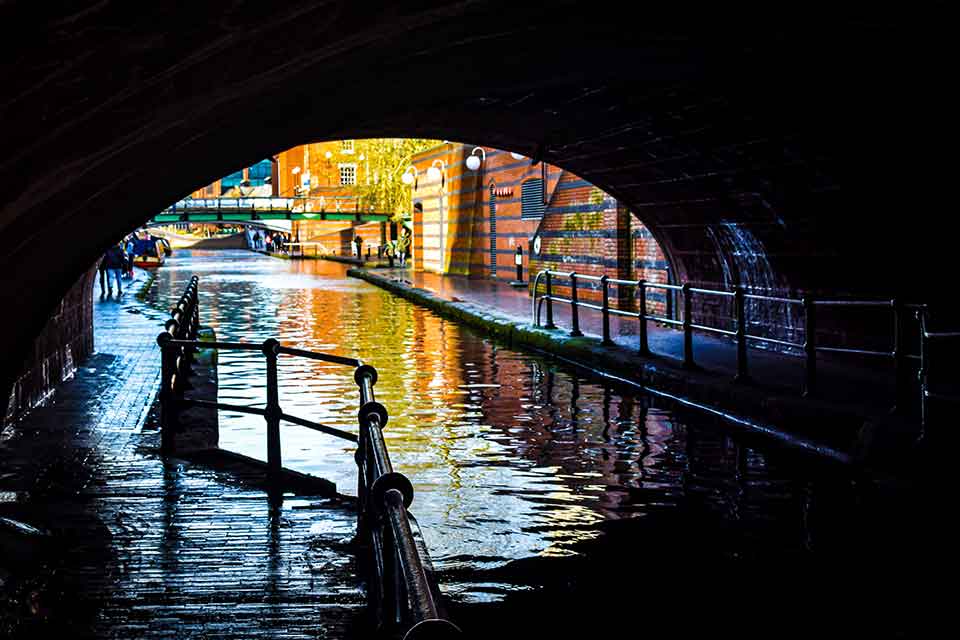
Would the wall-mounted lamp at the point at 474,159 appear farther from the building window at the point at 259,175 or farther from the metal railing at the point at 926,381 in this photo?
the building window at the point at 259,175

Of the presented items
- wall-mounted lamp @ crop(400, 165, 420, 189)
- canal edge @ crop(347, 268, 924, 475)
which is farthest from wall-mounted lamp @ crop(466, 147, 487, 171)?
canal edge @ crop(347, 268, 924, 475)

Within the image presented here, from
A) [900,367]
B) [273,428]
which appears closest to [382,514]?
[273,428]

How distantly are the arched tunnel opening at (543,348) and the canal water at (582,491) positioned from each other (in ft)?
0.11

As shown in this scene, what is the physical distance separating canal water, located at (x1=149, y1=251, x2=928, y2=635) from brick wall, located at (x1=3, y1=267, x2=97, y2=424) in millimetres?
1649

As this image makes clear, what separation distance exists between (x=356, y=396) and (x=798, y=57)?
587 cm

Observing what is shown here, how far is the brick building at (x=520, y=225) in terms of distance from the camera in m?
25.2

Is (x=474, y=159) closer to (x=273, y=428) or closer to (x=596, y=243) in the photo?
(x=596, y=243)

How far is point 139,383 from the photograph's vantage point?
1330 cm

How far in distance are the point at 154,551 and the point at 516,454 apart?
389 cm

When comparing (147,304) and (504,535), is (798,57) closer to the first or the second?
(504,535)

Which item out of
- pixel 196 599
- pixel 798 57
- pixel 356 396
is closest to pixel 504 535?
pixel 196 599

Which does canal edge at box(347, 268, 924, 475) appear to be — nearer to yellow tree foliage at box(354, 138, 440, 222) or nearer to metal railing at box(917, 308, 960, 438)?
metal railing at box(917, 308, 960, 438)

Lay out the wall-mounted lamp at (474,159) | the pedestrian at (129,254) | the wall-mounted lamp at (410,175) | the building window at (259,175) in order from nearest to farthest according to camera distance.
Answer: the wall-mounted lamp at (474,159)
the pedestrian at (129,254)
the wall-mounted lamp at (410,175)
the building window at (259,175)

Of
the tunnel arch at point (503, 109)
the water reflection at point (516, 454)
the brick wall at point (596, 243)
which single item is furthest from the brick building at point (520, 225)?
the water reflection at point (516, 454)
